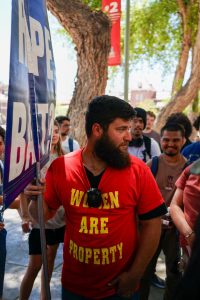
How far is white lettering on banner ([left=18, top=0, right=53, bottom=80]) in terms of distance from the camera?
1444 millimetres

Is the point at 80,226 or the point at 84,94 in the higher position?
the point at 84,94

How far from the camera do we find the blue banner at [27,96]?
1.39 meters

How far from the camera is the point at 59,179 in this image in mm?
2023

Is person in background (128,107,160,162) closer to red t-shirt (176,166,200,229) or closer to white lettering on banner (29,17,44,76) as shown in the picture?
red t-shirt (176,166,200,229)

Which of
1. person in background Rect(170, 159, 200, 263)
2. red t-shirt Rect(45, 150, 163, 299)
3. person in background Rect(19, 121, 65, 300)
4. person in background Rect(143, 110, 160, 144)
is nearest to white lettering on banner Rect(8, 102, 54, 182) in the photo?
red t-shirt Rect(45, 150, 163, 299)

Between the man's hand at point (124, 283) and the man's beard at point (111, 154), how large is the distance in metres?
0.59

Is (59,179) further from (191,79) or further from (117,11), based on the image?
(191,79)

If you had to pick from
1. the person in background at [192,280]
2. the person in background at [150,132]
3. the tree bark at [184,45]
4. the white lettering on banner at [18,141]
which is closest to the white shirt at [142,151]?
the person in background at [150,132]

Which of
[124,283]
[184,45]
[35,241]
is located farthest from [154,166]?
[184,45]

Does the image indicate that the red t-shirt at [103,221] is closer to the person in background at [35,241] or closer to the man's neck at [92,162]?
the man's neck at [92,162]

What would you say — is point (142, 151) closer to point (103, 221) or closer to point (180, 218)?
point (180, 218)

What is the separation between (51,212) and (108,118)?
2.17 ft

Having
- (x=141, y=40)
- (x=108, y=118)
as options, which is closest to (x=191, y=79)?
(x=141, y=40)

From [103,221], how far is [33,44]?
96 cm
